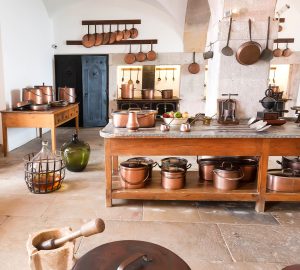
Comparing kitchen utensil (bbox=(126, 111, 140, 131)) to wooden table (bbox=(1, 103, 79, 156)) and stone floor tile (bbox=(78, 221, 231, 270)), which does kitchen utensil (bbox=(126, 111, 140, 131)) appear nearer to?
stone floor tile (bbox=(78, 221, 231, 270))

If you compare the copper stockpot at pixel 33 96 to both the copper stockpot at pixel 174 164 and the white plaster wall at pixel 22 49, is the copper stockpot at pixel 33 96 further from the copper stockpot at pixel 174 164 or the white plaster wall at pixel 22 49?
the copper stockpot at pixel 174 164

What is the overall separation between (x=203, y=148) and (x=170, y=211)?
735 mm

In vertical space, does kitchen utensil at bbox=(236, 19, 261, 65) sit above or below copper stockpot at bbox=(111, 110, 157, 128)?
above

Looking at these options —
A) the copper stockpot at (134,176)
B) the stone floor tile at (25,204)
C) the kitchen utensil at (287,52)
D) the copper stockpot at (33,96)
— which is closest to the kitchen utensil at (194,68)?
the kitchen utensil at (287,52)

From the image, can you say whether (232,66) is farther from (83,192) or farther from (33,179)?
(33,179)

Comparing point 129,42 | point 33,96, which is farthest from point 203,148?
point 129,42

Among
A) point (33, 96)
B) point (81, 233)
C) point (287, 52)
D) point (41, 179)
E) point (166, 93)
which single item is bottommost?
point (41, 179)

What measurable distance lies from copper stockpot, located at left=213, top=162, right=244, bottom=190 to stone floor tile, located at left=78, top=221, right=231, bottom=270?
1.60 feet

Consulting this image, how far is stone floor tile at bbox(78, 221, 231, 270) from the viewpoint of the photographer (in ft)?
7.64

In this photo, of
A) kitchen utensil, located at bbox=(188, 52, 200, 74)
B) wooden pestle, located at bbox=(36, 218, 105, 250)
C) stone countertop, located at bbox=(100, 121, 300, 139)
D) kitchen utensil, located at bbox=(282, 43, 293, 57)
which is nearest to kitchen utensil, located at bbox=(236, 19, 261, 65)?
stone countertop, located at bbox=(100, 121, 300, 139)

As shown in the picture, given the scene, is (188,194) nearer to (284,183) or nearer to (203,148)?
(203,148)

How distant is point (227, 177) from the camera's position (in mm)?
3061

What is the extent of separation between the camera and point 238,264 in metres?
2.20

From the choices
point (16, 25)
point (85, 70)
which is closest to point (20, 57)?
point (16, 25)
